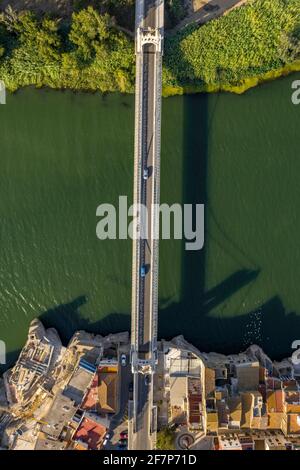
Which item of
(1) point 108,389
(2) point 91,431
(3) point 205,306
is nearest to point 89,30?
(3) point 205,306

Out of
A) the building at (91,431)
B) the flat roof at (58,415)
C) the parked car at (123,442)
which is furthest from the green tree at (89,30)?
the parked car at (123,442)

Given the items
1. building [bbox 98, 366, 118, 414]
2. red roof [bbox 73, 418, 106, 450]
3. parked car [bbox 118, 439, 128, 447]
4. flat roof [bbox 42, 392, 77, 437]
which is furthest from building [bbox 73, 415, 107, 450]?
parked car [bbox 118, 439, 128, 447]

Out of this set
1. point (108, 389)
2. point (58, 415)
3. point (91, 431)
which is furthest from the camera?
point (108, 389)

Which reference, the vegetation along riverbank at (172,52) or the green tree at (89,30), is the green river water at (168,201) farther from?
the green tree at (89,30)

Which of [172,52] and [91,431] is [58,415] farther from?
[172,52]

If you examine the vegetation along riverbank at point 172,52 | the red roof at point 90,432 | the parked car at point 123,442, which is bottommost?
the parked car at point 123,442

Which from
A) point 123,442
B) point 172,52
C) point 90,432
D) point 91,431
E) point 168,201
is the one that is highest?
point 172,52

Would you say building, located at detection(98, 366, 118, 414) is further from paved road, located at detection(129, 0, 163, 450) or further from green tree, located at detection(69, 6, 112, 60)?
green tree, located at detection(69, 6, 112, 60)
